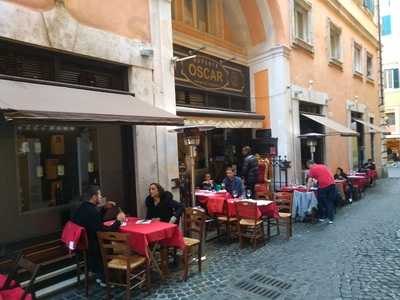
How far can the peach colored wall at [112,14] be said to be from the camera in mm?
5609

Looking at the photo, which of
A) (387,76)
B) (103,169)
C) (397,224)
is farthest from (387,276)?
(387,76)

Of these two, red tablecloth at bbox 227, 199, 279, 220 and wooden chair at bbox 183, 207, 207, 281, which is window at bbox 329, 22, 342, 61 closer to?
red tablecloth at bbox 227, 199, 279, 220

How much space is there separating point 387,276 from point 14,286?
4.55 m

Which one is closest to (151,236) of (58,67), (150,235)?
(150,235)

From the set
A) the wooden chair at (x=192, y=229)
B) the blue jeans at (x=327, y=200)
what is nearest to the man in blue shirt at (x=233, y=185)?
the blue jeans at (x=327, y=200)

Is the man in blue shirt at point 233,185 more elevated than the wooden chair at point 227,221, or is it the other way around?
the man in blue shirt at point 233,185

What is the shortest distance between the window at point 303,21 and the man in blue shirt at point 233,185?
6743mm

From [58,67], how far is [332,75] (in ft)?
39.2

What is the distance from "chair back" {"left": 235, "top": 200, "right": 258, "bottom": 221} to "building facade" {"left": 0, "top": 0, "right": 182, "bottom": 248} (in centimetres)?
134

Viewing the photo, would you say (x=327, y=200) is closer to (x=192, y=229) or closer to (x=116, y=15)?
(x=192, y=229)

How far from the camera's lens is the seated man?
15.8 feet

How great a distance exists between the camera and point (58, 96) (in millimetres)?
4691

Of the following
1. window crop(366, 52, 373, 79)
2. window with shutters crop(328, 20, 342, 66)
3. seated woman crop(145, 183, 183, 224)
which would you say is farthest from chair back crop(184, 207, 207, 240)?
window crop(366, 52, 373, 79)

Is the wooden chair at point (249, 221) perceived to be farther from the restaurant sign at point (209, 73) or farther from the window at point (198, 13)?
the window at point (198, 13)
